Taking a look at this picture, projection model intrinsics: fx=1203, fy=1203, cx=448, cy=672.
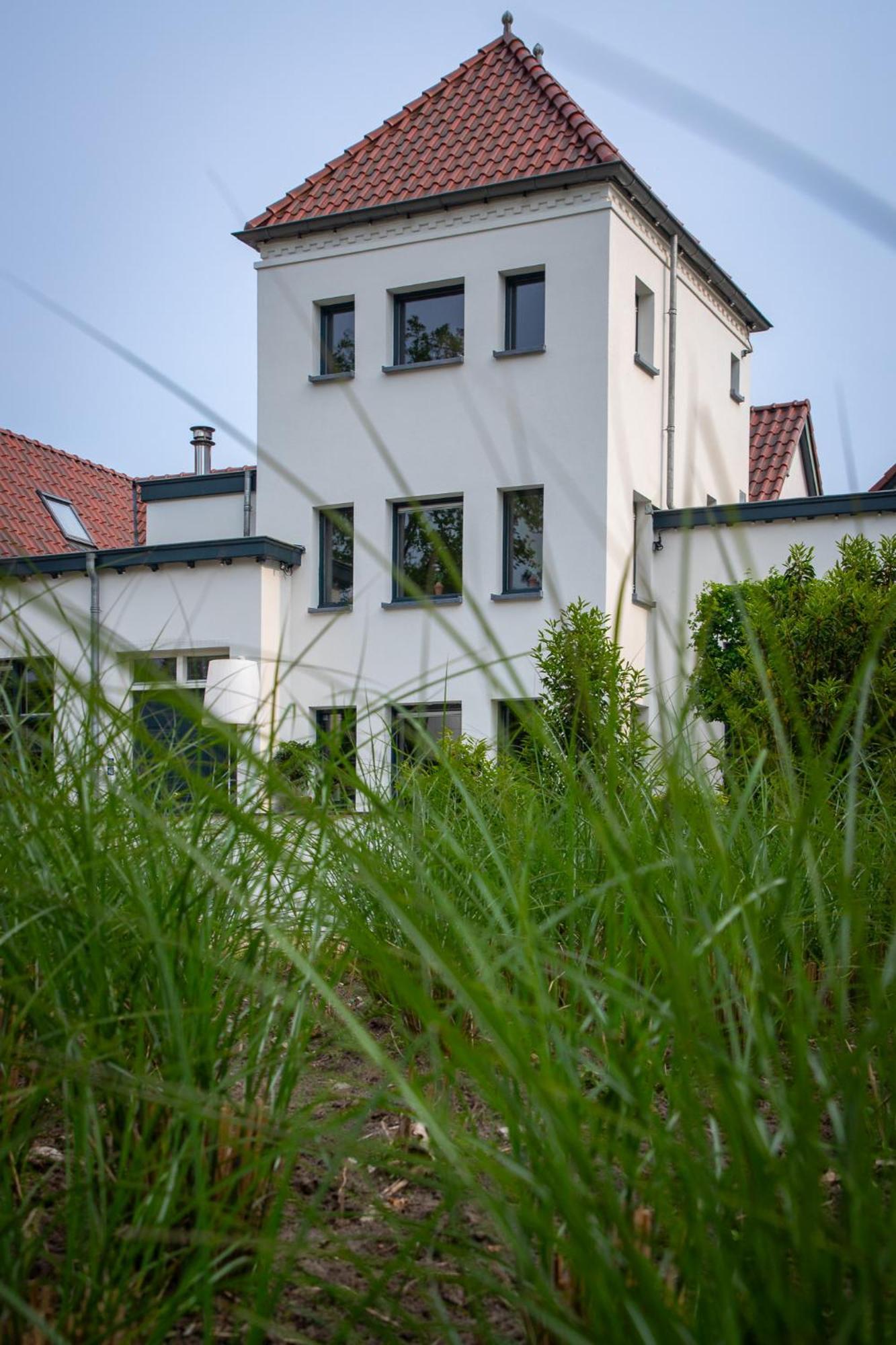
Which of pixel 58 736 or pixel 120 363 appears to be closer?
pixel 120 363

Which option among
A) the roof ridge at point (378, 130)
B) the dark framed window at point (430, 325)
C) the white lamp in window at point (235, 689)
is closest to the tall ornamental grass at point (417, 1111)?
the white lamp in window at point (235, 689)

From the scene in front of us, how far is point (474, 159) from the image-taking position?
16.3 metres

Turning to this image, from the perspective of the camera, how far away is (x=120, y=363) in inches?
45.8

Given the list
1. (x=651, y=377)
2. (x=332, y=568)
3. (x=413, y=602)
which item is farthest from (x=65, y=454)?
(x=651, y=377)

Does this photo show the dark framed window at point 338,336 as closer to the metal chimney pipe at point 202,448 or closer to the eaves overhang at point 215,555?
the eaves overhang at point 215,555

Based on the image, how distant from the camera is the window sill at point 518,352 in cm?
1548

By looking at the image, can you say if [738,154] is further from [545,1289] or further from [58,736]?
[58,736]

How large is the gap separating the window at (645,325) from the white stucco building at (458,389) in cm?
5

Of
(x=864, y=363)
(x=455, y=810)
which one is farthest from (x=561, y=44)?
(x=455, y=810)

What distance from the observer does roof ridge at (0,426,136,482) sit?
77.3ft

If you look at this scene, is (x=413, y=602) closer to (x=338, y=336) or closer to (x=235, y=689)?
(x=338, y=336)

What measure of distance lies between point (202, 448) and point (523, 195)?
7357 millimetres

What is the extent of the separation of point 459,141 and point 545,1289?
695 inches

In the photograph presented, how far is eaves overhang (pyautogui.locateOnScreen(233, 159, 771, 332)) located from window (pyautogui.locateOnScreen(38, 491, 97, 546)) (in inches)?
304
